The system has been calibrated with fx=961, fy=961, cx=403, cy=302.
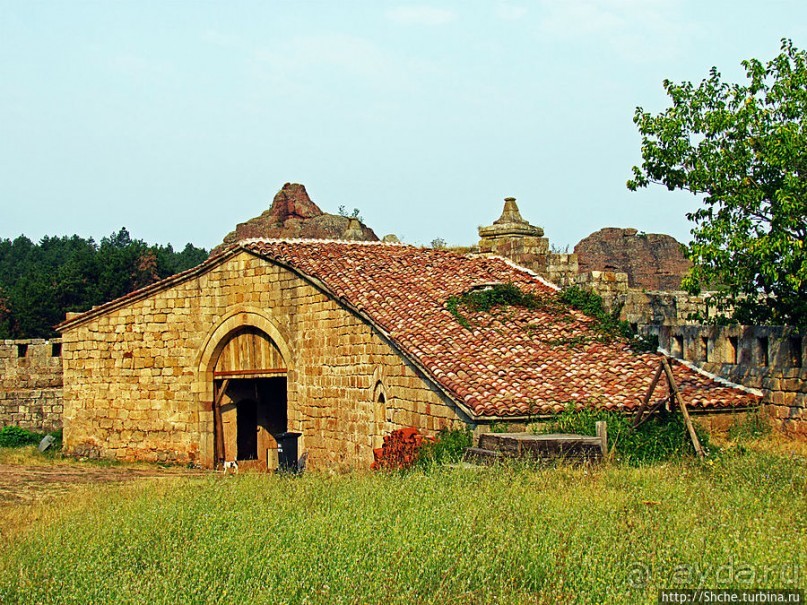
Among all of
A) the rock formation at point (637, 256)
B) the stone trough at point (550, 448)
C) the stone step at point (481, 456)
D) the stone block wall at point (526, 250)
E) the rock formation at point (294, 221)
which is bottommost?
the stone step at point (481, 456)

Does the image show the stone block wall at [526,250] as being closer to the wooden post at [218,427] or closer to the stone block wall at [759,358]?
the stone block wall at [759,358]

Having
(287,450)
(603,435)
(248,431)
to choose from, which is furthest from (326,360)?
(603,435)

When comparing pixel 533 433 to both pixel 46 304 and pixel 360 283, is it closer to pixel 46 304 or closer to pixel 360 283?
pixel 360 283

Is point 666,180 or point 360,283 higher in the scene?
point 666,180

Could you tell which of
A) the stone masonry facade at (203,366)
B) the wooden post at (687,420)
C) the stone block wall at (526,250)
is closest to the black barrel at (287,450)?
the stone masonry facade at (203,366)

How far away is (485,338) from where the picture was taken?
54.1 feet

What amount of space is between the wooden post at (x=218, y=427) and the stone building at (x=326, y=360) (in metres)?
0.05

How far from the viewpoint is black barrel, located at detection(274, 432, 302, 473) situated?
18906 millimetres

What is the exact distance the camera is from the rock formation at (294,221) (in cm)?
3484

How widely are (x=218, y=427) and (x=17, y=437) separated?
7326mm

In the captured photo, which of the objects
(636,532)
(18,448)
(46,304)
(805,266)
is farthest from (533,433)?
(46,304)

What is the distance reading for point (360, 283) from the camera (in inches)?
740

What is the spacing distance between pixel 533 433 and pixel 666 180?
16.0 feet

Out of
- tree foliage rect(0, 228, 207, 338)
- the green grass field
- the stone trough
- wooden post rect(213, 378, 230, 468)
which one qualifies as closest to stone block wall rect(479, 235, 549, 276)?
wooden post rect(213, 378, 230, 468)
